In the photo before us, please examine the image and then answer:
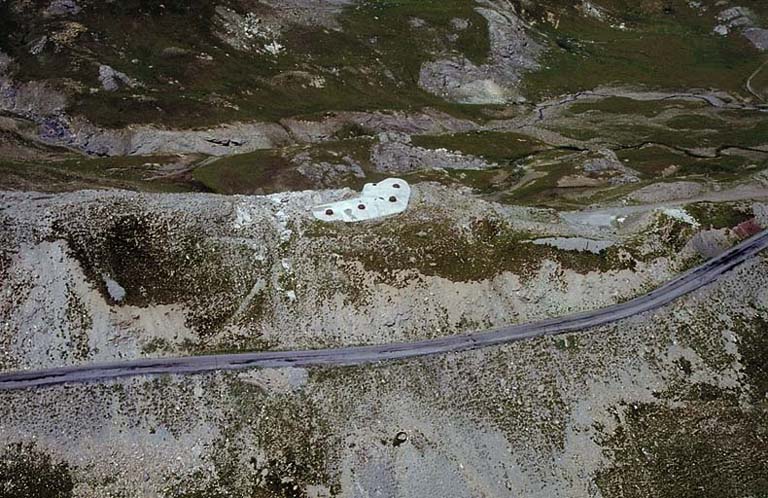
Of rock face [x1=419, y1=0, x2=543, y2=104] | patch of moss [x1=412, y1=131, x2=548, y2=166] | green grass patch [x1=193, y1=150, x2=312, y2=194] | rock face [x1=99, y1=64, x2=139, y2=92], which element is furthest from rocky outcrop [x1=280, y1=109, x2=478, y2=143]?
rock face [x1=99, y1=64, x2=139, y2=92]

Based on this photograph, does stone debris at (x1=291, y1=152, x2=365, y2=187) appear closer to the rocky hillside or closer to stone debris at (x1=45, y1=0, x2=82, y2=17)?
the rocky hillside

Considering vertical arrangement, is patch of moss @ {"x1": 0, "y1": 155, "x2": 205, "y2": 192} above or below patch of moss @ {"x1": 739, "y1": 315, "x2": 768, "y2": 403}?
below

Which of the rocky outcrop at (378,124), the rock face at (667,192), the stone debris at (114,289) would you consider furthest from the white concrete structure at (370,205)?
the rocky outcrop at (378,124)

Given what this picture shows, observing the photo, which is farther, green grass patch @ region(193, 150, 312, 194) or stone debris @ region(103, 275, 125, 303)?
green grass patch @ region(193, 150, 312, 194)

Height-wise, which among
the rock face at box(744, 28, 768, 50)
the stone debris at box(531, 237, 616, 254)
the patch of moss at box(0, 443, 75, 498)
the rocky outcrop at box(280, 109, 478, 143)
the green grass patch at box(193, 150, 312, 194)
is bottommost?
the rocky outcrop at box(280, 109, 478, 143)

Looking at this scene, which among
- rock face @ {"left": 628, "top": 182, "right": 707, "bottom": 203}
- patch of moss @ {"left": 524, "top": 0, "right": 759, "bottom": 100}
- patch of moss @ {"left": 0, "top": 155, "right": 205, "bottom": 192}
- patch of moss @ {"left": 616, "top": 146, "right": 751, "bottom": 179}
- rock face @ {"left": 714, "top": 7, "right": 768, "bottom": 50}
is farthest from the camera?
rock face @ {"left": 714, "top": 7, "right": 768, "bottom": 50}

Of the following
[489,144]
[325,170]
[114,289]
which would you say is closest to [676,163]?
[489,144]

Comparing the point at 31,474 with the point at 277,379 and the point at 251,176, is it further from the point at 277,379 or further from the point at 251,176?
the point at 251,176

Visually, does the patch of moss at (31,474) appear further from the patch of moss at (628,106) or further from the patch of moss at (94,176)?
the patch of moss at (628,106)
